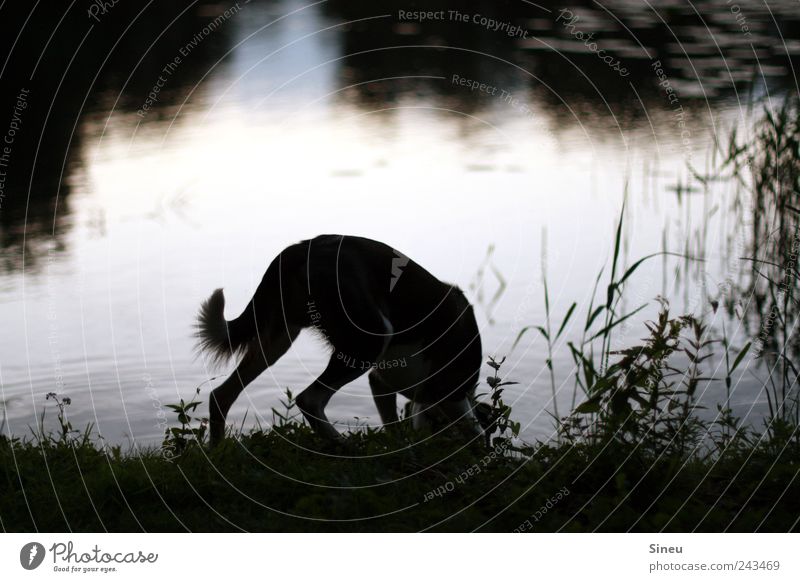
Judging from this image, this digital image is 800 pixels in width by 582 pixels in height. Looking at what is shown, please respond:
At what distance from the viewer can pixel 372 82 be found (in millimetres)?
10008

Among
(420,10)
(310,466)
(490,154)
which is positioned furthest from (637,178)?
(310,466)

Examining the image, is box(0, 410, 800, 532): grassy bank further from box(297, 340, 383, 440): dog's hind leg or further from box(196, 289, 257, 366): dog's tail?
box(196, 289, 257, 366): dog's tail

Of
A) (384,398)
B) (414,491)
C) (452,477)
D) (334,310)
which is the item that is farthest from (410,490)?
(384,398)

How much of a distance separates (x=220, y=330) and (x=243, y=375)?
0.29 m

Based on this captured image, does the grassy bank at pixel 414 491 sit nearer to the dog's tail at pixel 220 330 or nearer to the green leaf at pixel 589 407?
→ the green leaf at pixel 589 407

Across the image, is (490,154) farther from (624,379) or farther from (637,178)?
(624,379)
